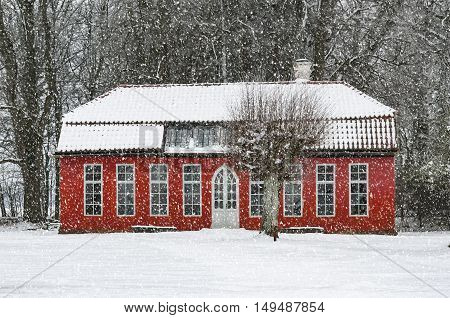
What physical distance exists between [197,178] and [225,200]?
4.08 ft

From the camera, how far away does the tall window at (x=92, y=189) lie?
1208 inches

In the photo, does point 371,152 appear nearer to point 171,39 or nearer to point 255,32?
point 255,32

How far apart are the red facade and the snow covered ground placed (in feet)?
8.66

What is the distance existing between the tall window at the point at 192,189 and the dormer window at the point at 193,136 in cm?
86

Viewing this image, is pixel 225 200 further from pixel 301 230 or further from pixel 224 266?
pixel 224 266

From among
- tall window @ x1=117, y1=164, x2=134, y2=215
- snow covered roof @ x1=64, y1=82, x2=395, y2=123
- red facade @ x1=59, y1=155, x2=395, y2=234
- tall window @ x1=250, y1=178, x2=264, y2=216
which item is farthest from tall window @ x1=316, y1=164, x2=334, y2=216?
tall window @ x1=117, y1=164, x2=134, y2=215

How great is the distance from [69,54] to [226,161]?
1499cm

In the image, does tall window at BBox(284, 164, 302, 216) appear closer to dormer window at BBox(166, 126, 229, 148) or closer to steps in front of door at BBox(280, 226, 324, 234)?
steps in front of door at BBox(280, 226, 324, 234)

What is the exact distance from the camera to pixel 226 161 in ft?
98.7

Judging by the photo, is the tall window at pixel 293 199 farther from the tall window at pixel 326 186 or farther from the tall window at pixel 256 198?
the tall window at pixel 256 198

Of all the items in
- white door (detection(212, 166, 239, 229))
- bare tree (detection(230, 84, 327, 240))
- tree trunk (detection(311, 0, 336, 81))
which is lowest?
white door (detection(212, 166, 239, 229))

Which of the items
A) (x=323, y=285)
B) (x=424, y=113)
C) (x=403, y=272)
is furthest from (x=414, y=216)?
(x=323, y=285)

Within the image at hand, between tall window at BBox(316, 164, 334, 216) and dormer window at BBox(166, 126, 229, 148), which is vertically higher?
dormer window at BBox(166, 126, 229, 148)

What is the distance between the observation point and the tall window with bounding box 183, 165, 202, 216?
30438 mm
